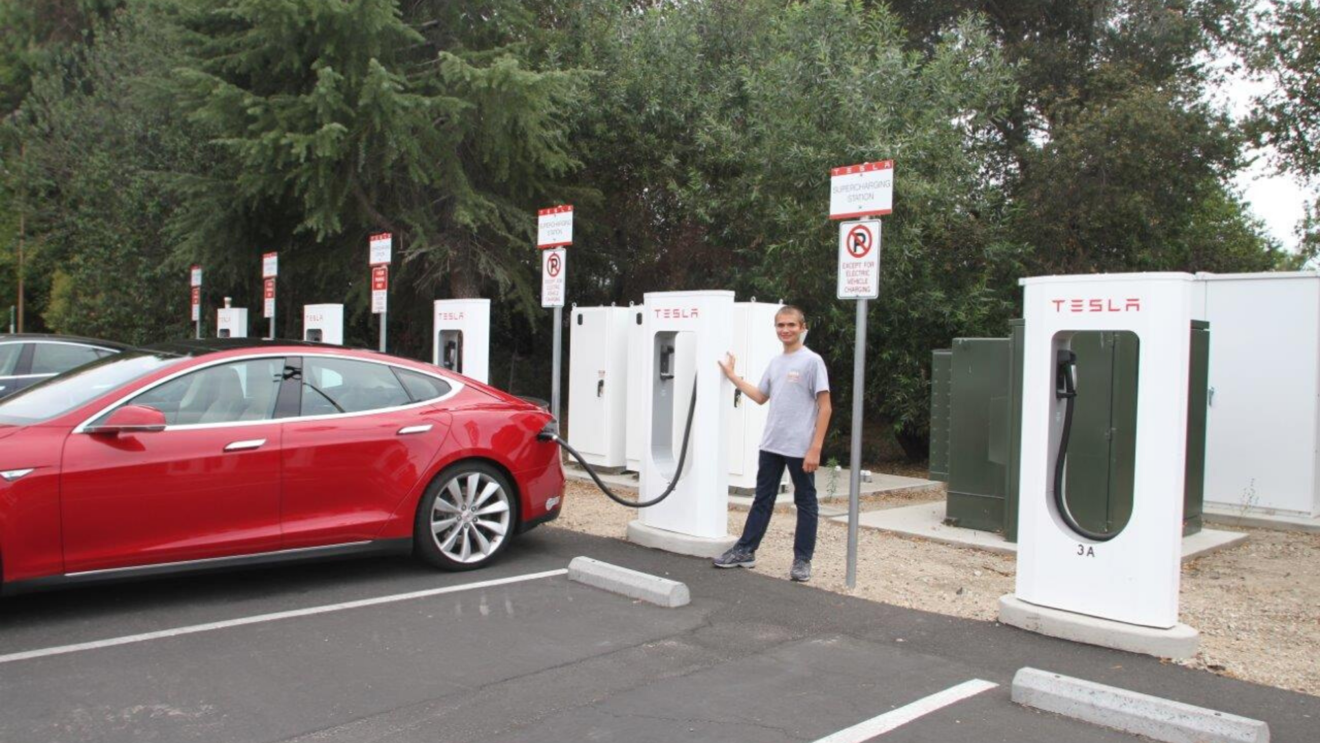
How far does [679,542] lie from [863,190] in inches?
110

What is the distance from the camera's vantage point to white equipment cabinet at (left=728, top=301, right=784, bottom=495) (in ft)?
33.8

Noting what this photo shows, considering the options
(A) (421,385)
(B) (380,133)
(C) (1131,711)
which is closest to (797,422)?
(A) (421,385)

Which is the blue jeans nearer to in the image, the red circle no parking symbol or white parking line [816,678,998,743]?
the red circle no parking symbol

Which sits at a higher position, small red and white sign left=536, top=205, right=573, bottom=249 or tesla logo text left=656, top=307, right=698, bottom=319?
small red and white sign left=536, top=205, right=573, bottom=249

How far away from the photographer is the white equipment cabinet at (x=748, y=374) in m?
10.3

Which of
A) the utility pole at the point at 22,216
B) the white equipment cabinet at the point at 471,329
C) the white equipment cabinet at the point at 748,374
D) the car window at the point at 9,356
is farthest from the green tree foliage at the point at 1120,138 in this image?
the utility pole at the point at 22,216

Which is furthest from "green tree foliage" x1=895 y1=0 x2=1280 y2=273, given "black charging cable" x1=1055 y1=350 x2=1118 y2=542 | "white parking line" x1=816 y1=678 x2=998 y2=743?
"white parking line" x1=816 y1=678 x2=998 y2=743

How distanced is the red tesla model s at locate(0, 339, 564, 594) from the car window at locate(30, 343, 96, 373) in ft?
21.3

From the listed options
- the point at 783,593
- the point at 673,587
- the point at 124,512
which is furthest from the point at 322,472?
the point at 783,593

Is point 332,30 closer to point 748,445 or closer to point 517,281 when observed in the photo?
point 517,281

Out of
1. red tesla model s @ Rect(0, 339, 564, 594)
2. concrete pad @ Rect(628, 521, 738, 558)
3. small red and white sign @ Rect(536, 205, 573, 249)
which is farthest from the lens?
small red and white sign @ Rect(536, 205, 573, 249)

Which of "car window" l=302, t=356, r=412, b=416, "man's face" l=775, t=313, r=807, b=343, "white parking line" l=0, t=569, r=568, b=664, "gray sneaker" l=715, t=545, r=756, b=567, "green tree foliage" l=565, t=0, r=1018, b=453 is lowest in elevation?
"white parking line" l=0, t=569, r=568, b=664

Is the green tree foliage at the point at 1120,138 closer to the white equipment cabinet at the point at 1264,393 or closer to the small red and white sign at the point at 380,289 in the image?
the white equipment cabinet at the point at 1264,393

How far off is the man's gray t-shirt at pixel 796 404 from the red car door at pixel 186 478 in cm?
307
